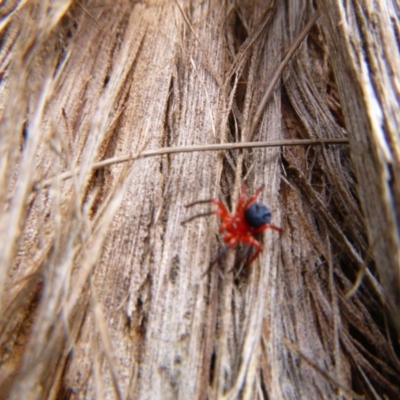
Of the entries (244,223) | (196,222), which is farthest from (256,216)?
(196,222)

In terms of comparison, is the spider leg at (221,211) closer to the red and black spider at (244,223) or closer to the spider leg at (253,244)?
the red and black spider at (244,223)

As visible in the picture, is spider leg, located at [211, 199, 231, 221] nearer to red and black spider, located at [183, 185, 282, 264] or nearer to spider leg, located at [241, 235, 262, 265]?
red and black spider, located at [183, 185, 282, 264]

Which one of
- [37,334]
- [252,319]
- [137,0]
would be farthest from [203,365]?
[137,0]

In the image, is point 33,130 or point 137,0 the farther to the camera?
point 137,0

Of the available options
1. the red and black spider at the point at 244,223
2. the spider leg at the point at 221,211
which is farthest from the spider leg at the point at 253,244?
the spider leg at the point at 221,211

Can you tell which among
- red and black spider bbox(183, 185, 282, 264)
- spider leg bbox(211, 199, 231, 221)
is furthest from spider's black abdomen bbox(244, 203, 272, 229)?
spider leg bbox(211, 199, 231, 221)

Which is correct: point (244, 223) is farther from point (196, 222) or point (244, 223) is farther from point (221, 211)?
point (196, 222)

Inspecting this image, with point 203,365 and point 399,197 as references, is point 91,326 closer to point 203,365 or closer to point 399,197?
point 203,365
